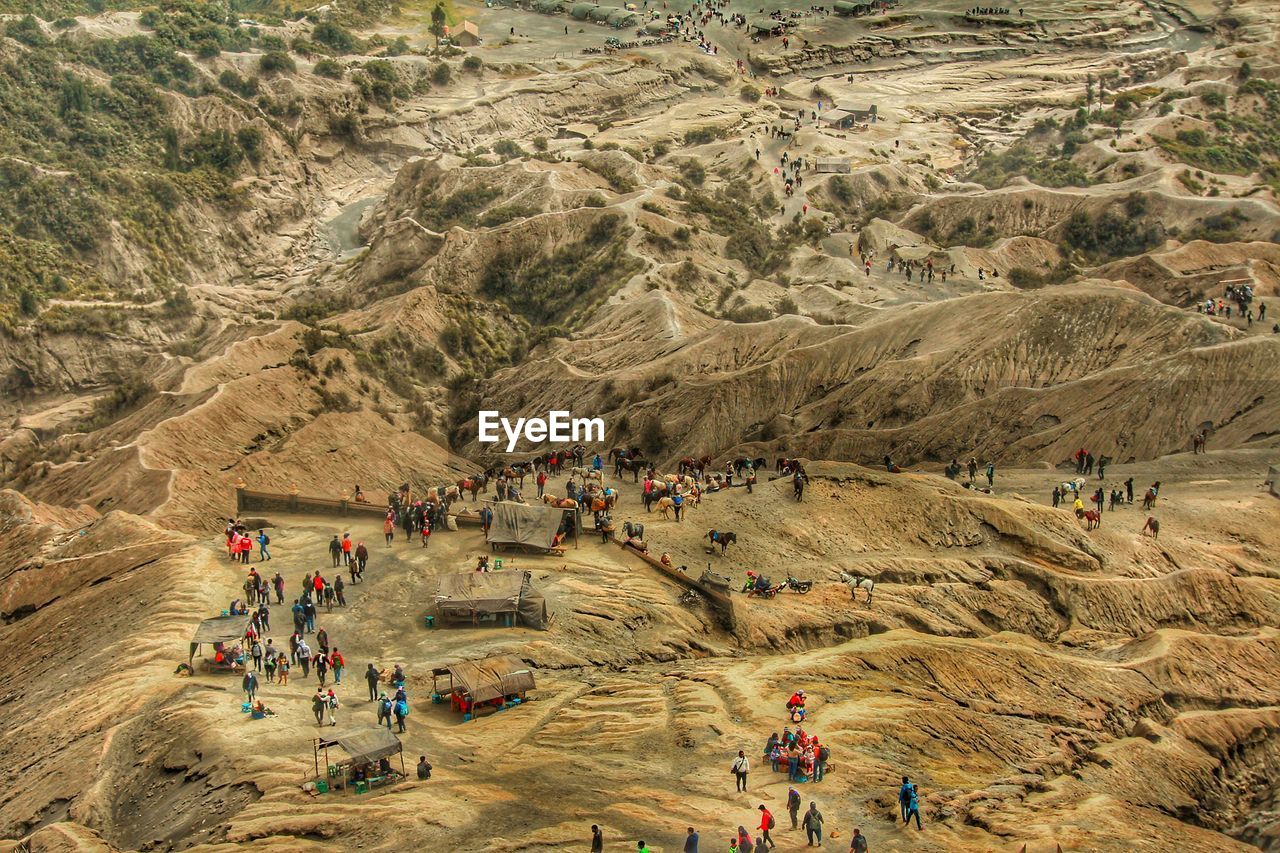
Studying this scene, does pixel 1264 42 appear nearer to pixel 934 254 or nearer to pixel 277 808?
pixel 934 254

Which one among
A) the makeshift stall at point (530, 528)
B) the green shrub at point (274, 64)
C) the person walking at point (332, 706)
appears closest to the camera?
the person walking at point (332, 706)

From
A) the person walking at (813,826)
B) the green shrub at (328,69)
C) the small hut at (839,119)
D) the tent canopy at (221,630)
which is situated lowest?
the person walking at (813,826)

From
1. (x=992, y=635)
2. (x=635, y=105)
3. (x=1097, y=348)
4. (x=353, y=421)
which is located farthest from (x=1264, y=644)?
(x=635, y=105)

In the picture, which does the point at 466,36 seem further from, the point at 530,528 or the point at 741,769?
the point at 741,769

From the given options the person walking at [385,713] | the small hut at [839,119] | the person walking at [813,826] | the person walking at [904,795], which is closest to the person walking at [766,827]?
the person walking at [813,826]

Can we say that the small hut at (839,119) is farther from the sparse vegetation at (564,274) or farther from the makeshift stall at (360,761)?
the makeshift stall at (360,761)

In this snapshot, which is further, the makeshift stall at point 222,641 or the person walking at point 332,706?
the makeshift stall at point 222,641

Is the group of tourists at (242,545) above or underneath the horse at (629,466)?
above
